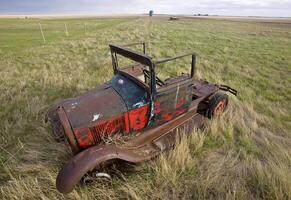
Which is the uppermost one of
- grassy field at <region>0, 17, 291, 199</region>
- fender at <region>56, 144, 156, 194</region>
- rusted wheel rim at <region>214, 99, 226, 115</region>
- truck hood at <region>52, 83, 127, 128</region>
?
truck hood at <region>52, 83, 127, 128</region>

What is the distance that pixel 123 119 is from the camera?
2895mm

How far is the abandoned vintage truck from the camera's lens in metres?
2.45

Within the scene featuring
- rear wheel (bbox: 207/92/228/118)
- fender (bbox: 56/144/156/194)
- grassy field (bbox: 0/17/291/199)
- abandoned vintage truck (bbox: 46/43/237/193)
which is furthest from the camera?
rear wheel (bbox: 207/92/228/118)

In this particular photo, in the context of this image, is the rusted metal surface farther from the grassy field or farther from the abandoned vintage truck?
the grassy field

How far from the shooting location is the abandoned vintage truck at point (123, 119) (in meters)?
2.45

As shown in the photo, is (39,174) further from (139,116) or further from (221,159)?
(221,159)

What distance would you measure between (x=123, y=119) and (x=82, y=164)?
0.89 meters

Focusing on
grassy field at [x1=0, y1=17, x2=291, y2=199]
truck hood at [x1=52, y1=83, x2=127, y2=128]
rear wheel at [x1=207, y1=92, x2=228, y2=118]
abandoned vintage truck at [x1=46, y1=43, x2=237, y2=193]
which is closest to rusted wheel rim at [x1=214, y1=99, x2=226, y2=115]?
rear wheel at [x1=207, y1=92, x2=228, y2=118]

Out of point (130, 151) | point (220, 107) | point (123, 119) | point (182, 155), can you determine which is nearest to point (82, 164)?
point (130, 151)

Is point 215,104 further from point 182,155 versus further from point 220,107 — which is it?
point 182,155

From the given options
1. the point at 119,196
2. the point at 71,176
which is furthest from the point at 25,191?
the point at 119,196

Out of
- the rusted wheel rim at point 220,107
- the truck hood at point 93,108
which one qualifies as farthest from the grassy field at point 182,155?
the truck hood at point 93,108

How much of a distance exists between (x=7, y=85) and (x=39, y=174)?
5.06 m

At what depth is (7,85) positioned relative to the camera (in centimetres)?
648
